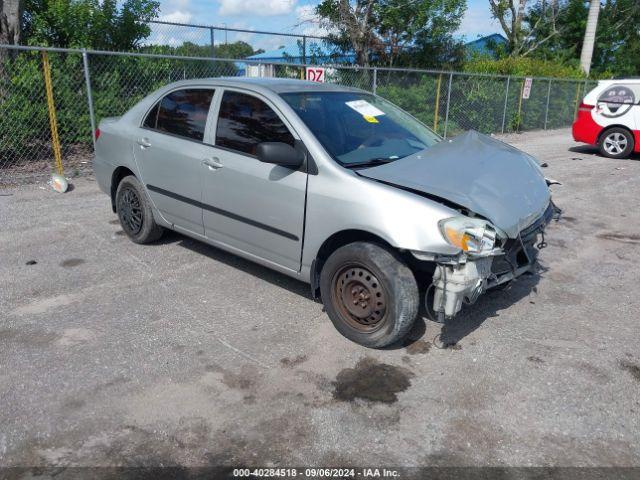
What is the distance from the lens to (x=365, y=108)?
4.63 metres

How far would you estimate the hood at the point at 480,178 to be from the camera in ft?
11.6

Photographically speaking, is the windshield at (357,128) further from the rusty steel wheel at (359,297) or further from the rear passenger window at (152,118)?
the rear passenger window at (152,118)

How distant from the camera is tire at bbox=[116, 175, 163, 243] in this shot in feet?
17.6

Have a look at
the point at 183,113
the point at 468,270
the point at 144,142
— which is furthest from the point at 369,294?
the point at 144,142

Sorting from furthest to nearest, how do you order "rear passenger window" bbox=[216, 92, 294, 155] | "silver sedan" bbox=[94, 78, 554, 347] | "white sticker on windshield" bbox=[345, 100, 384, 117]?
"white sticker on windshield" bbox=[345, 100, 384, 117] < "rear passenger window" bbox=[216, 92, 294, 155] < "silver sedan" bbox=[94, 78, 554, 347]

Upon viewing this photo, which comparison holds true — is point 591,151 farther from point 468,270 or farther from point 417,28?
point 468,270

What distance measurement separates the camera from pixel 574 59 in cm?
2902

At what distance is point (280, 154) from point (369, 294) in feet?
3.75

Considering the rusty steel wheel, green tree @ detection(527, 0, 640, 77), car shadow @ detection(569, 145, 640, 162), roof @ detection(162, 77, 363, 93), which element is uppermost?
green tree @ detection(527, 0, 640, 77)

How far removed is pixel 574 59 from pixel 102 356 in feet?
103

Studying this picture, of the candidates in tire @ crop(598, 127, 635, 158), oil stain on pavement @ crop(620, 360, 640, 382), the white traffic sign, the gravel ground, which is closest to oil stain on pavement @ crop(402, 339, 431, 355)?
the gravel ground

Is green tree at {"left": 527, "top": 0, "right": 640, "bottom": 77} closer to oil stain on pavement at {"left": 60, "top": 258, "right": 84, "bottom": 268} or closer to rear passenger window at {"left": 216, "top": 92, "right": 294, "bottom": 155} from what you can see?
rear passenger window at {"left": 216, "top": 92, "right": 294, "bottom": 155}

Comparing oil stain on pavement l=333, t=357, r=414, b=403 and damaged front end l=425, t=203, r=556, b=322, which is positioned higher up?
damaged front end l=425, t=203, r=556, b=322

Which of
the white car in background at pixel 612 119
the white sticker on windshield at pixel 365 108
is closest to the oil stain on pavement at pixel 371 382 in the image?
the white sticker on windshield at pixel 365 108
